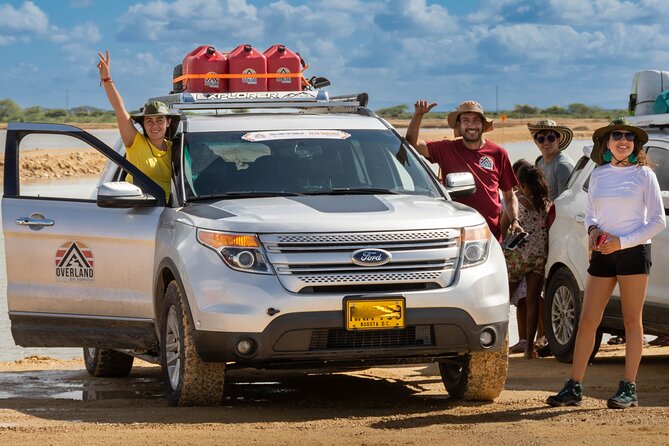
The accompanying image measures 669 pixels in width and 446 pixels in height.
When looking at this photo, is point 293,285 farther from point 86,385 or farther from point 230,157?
point 86,385

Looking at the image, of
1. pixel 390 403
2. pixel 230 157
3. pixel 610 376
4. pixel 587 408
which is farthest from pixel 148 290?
pixel 610 376

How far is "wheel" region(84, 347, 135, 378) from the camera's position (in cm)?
1113

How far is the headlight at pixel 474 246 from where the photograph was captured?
27.7ft

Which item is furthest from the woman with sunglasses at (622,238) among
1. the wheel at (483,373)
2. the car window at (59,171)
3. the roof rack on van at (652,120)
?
the car window at (59,171)

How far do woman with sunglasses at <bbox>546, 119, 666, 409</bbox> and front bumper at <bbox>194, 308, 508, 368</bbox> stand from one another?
0.65m

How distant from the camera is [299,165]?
30.7ft

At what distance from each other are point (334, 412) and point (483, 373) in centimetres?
95

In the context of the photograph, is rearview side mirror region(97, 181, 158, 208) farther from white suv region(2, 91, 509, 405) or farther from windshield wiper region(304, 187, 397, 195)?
windshield wiper region(304, 187, 397, 195)

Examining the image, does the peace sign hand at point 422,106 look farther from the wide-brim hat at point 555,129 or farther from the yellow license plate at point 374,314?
the yellow license plate at point 374,314

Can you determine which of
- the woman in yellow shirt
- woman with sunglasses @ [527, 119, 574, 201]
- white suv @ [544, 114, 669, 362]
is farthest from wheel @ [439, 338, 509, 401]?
woman with sunglasses @ [527, 119, 574, 201]

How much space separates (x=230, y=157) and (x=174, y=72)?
13.6 feet

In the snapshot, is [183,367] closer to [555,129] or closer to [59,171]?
[555,129]

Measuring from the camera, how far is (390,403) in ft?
30.1

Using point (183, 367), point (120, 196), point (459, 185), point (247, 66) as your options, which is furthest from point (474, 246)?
point (247, 66)
